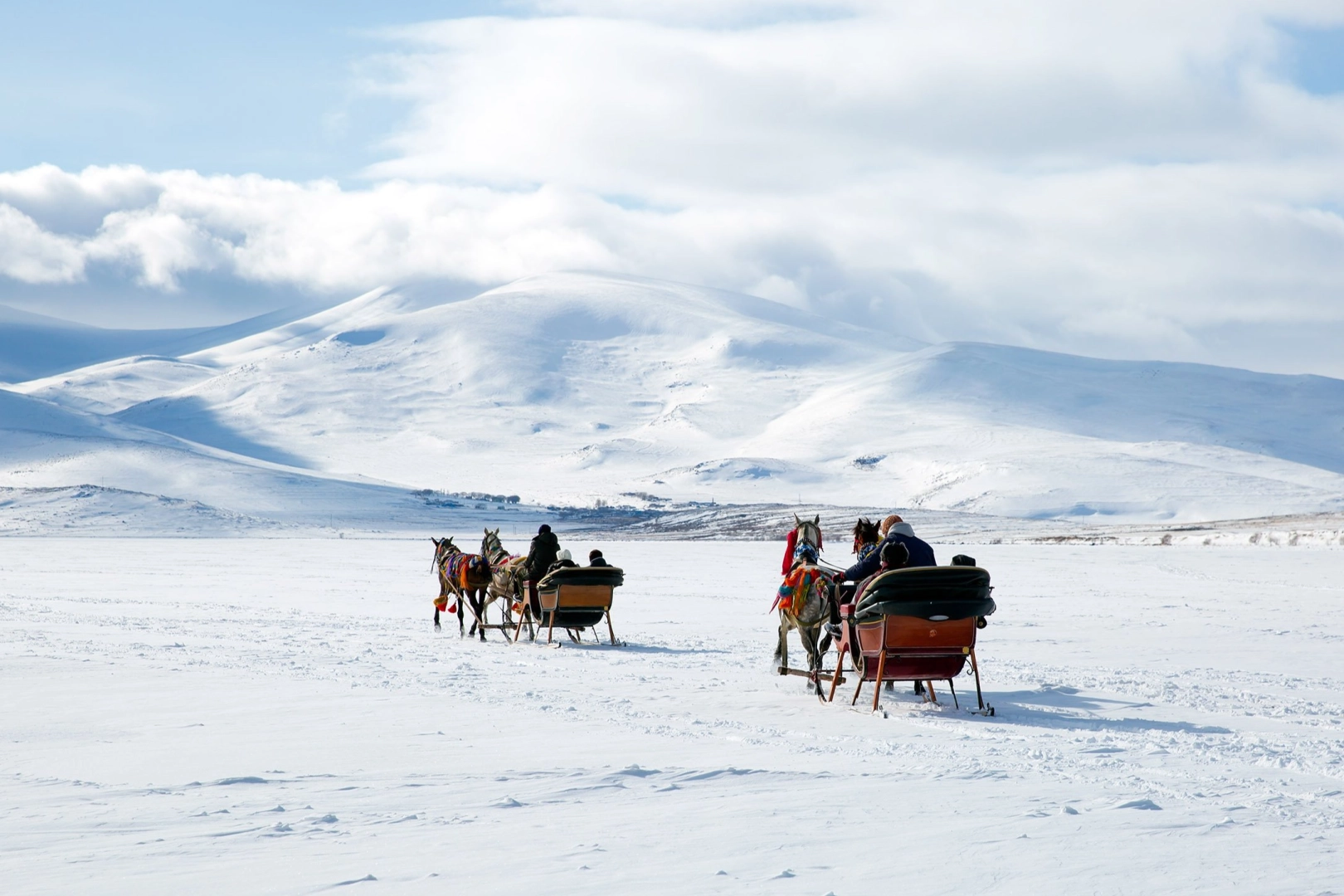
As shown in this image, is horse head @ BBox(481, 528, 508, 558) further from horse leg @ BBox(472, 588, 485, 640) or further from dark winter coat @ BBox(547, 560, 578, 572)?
dark winter coat @ BBox(547, 560, 578, 572)

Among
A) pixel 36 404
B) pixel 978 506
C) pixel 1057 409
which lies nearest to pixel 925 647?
pixel 978 506

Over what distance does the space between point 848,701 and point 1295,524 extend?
58765 millimetres

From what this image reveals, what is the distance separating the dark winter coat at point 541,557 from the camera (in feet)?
53.7

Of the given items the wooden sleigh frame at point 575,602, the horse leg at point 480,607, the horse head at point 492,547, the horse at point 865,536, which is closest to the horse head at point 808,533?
the horse at point 865,536

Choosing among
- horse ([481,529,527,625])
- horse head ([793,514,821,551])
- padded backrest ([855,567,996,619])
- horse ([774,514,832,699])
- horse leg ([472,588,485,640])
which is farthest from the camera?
horse leg ([472,588,485,640])

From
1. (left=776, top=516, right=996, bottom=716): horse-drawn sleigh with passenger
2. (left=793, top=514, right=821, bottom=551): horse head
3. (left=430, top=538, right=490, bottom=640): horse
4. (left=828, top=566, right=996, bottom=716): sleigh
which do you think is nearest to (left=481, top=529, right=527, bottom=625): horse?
(left=430, top=538, right=490, bottom=640): horse

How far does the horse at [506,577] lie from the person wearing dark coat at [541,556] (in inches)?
7.1

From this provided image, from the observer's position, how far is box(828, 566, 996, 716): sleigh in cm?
980

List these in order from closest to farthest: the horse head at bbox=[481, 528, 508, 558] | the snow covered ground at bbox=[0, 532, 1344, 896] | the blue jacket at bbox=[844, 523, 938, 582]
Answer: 1. the snow covered ground at bbox=[0, 532, 1344, 896]
2. the blue jacket at bbox=[844, 523, 938, 582]
3. the horse head at bbox=[481, 528, 508, 558]

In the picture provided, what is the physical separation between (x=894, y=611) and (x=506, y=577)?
8.18 metres

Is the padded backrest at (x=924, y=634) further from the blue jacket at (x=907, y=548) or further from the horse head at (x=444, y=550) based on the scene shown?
the horse head at (x=444, y=550)

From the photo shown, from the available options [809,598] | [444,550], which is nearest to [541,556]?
[444,550]

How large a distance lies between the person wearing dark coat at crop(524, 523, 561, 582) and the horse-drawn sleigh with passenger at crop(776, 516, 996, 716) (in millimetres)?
5355

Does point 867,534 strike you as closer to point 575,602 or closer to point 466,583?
point 575,602
